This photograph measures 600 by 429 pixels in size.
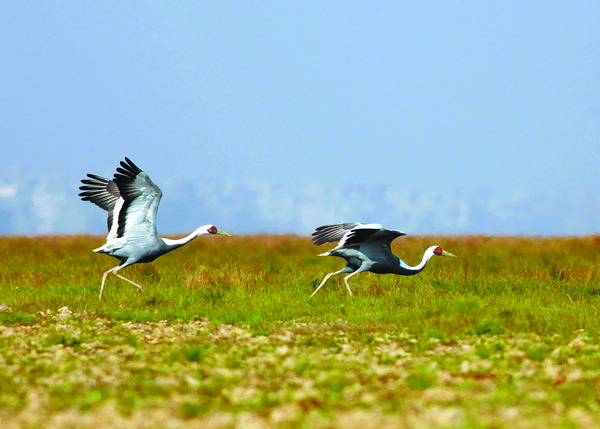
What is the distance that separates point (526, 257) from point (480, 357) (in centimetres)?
1394

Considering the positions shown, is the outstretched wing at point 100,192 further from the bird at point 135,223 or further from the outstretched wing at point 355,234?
the outstretched wing at point 355,234

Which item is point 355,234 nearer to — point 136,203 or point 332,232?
point 332,232

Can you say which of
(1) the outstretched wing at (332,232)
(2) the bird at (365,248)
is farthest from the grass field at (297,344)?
(1) the outstretched wing at (332,232)

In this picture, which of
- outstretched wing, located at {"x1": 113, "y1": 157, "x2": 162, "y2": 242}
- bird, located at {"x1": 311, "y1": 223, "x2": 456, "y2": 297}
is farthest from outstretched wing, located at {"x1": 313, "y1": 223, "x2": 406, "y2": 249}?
outstretched wing, located at {"x1": 113, "y1": 157, "x2": 162, "y2": 242}

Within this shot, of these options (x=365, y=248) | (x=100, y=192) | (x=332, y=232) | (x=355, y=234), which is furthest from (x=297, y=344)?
(x=100, y=192)

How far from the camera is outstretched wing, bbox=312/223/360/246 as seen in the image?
17797 millimetres

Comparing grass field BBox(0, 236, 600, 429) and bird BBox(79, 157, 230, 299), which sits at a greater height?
bird BBox(79, 157, 230, 299)

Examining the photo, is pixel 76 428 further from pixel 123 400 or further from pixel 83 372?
pixel 83 372

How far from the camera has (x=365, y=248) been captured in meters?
17.1

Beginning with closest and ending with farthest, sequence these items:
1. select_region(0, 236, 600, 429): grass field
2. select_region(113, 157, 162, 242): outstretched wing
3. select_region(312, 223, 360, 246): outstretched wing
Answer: select_region(0, 236, 600, 429): grass field → select_region(113, 157, 162, 242): outstretched wing → select_region(312, 223, 360, 246): outstretched wing

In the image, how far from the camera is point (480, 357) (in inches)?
445

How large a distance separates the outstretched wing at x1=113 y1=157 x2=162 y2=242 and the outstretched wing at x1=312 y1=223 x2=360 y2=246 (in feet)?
12.2

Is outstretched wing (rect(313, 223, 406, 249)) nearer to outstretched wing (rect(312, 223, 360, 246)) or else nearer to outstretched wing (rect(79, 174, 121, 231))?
outstretched wing (rect(312, 223, 360, 246))

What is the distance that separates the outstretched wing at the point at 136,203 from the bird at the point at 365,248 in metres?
3.63
